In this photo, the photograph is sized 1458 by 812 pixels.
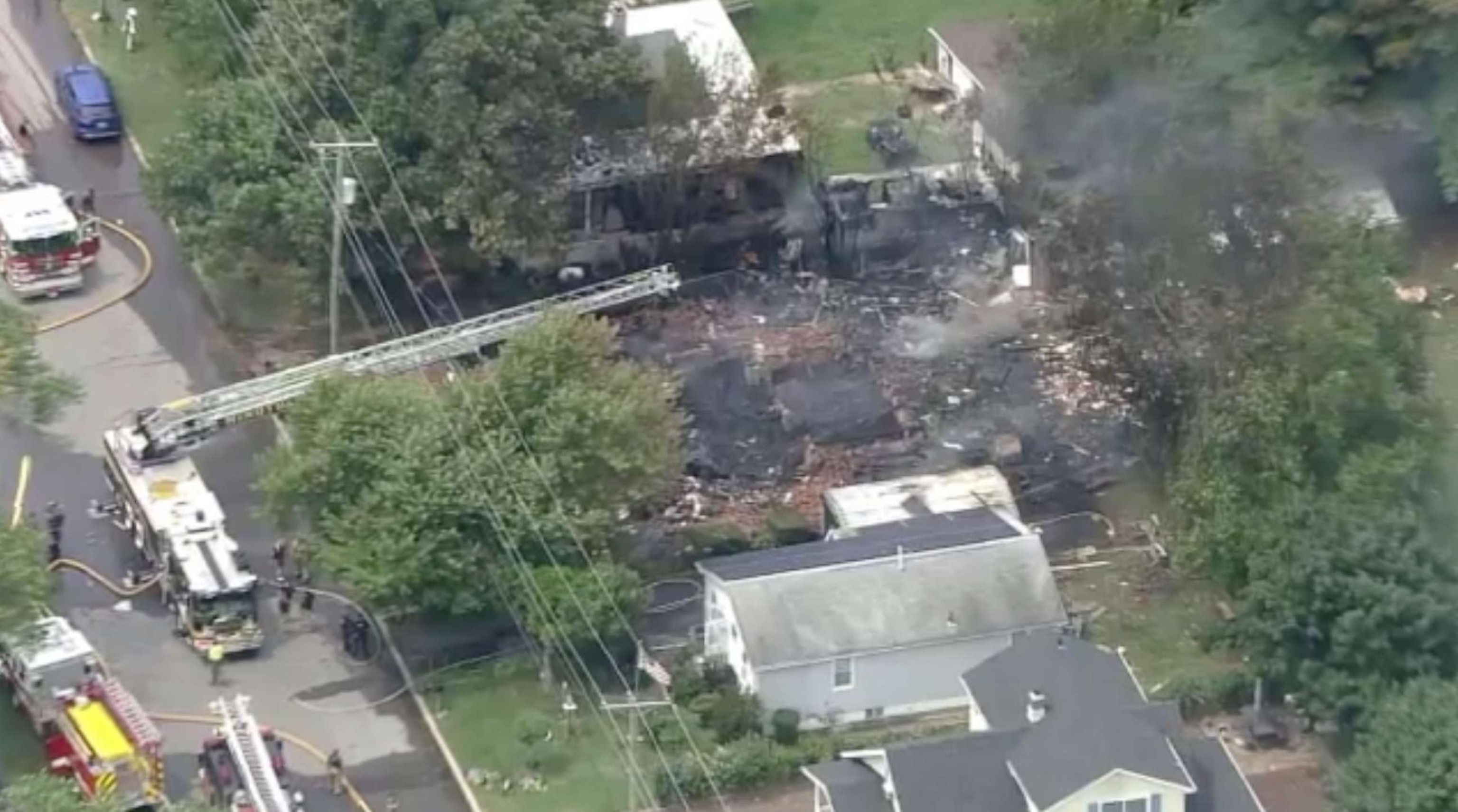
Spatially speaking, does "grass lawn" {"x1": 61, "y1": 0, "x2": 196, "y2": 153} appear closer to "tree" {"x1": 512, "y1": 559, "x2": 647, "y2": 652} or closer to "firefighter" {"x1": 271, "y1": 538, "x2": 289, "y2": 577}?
"firefighter" {"x1": 271, "y1": 538, "x2": 289, "y2": 577}

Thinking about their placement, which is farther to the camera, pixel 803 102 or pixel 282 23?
pixel 803 102

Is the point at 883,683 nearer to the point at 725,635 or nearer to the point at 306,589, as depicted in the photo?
the point at 725,635

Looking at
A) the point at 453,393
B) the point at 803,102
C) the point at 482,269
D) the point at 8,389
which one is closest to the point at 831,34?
the point at 803,102

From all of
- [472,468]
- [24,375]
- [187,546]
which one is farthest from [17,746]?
[472,468]

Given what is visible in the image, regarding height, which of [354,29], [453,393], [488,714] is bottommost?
[488,714]

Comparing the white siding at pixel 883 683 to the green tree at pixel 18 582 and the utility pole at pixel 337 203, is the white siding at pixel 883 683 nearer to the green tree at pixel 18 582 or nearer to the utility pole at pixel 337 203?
the green tree at pixel 18 582

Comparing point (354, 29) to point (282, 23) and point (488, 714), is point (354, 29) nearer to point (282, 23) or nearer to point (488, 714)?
point (282, 23)

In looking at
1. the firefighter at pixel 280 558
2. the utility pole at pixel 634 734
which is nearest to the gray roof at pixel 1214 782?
the utility pole at pixel 634 734

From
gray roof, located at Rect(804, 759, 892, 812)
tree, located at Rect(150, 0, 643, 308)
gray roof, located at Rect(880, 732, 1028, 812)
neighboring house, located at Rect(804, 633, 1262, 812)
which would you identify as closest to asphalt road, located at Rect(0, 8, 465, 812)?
tree, located at Rect(150, 0, 643, 308)
